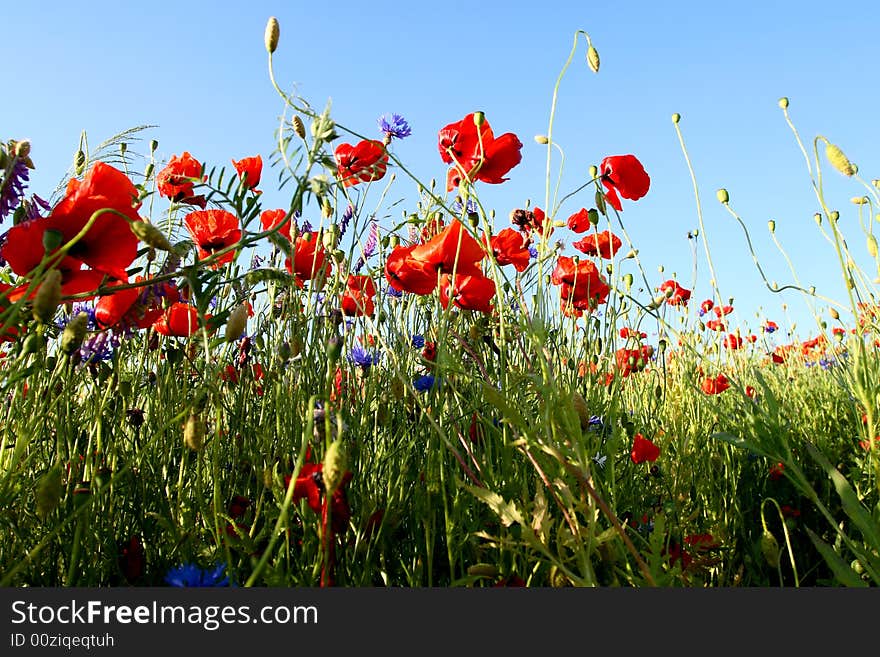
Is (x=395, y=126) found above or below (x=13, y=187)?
above

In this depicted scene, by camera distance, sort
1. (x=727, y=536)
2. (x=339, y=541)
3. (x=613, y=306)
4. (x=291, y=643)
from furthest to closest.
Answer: (x=613, y=306)
(x=727, y=536)
(x=339, y=541)
(x=291, y=643)

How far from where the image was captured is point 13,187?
91 centimetres

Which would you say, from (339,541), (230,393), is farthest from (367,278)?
(339,541)

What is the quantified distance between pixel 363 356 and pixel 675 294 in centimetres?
168

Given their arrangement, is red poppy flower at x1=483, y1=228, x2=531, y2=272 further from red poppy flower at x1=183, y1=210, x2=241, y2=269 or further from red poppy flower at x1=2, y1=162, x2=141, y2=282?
red poppy flower at x1=2, y1=162, x2=141, y2=282

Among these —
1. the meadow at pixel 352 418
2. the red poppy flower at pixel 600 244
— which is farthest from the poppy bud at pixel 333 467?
the red poppy flower at pixel 600 244

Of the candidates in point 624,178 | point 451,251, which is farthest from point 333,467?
point 624,178

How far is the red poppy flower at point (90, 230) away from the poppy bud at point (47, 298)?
12cm

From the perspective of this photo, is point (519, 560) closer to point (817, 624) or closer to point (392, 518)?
point (392, 518)

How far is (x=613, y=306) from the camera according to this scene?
185 cm

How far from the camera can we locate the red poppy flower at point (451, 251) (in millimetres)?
1310

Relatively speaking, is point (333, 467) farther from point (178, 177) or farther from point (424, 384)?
point (178, 177)

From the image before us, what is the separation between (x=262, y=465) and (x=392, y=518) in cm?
31

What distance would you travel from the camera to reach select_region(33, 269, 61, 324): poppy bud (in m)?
0.68
